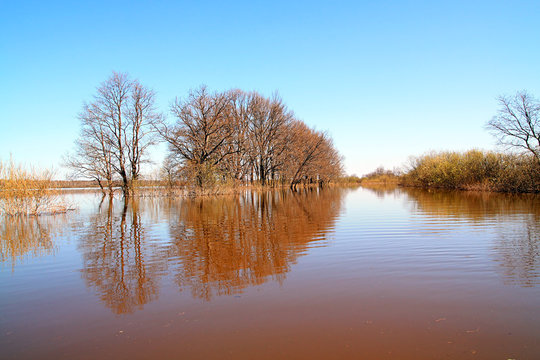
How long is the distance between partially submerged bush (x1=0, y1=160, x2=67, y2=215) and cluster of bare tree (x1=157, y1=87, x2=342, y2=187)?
48.7ft

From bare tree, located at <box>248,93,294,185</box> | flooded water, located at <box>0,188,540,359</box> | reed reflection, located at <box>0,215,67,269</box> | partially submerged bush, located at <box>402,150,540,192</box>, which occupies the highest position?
bare tree, located at <box>248,93,294,185</box>

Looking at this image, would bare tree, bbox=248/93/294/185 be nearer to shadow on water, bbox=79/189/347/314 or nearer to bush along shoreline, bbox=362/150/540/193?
bush along shoreline, bbox=362/150/540/193

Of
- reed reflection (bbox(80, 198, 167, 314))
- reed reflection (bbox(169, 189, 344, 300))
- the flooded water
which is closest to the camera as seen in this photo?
the flooded water

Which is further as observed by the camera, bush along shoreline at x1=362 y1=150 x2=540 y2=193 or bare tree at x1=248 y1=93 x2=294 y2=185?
bare tree at x1=248 y1=93 x2=294 y2=185

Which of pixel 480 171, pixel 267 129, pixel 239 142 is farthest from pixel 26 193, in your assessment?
pixel 480 171

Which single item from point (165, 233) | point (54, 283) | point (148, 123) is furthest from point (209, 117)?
point (54, 283)

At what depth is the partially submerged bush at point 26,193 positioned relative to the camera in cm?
1454

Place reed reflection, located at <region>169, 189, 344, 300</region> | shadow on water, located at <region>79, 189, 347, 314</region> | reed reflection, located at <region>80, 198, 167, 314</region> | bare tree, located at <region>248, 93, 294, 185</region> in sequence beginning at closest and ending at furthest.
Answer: reed reflection, located at <region>80, 198, 167, 314</region>, shadow on water, located at <region>79, 189, 347, 314</region>, reed reflection, located at <region>169, 189, 344, 300</region>, bare tree, located at <region>248, 93, 294, 185</region>

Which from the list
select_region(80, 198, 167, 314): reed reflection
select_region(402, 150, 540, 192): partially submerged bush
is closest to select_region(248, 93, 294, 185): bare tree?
select_region(402, 150, 540, 192): partially submerged bush

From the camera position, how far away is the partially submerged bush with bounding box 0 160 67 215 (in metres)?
14.5

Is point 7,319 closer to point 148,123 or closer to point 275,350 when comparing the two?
point 275,350

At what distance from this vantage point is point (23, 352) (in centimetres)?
326

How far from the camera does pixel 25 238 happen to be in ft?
32.1

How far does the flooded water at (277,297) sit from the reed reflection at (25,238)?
0.10m
